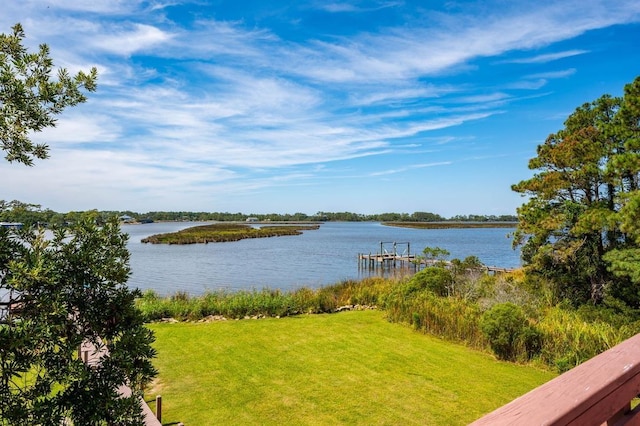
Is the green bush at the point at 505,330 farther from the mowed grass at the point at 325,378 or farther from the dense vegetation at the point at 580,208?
the dense vegetation at the point at 580,208

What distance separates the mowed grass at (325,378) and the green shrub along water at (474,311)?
1.44 ft

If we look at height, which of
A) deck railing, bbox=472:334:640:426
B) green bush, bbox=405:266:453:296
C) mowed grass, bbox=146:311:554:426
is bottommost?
mowed grass, bbox=146:311:554:426

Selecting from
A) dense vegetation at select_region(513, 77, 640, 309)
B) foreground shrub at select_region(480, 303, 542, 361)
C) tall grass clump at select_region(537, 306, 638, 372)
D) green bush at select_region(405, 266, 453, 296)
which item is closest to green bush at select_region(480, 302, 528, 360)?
foreground shrub at select_region(480, 303, 542, 361)

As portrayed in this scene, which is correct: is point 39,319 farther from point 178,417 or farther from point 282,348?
point 282,348

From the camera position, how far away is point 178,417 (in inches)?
219

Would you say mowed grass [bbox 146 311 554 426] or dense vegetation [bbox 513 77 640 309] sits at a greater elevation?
dense vegetation [bbox 513 77 640 309]

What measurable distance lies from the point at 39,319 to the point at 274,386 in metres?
5.50

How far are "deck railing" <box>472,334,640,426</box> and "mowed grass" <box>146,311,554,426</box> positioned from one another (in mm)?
4804

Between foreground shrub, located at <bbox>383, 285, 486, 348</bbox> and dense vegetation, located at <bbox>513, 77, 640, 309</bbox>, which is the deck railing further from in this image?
dense vegetation, located at <bbox>513, 77, 640, 309</bbox>

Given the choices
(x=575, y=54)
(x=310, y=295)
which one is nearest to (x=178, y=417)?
(x=310, y=295)

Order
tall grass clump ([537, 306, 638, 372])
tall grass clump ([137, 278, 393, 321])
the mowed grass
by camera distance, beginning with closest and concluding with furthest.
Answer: the mowed grass
tall grass clump ([537, 306, 638, 372])
tall grass clump ([137, 278, 393, 321])

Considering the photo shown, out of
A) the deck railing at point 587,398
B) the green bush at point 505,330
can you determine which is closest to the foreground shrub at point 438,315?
the green bush at point 505,330

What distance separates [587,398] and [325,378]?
21.1 ft

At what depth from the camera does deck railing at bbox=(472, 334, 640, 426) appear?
840 millimetres
